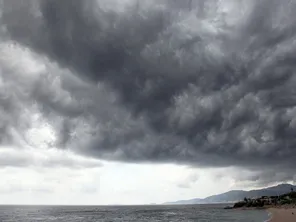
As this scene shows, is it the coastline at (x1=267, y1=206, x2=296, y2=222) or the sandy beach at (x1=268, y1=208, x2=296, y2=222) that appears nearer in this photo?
the sandy beach at (x1=268, y1=208, x2=296, y2=222)

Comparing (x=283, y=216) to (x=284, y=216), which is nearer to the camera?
(x=284, y=216)

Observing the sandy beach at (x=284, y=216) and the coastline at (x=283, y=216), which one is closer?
Result: the sandy beach at (x=284, y=216)

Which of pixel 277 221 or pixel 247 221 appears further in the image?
pixel 247 221

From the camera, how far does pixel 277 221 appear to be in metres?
95.1

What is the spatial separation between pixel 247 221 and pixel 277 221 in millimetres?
11538

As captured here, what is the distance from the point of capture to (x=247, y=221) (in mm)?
104500
